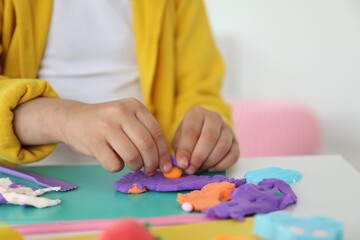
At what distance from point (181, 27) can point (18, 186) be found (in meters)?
0.44

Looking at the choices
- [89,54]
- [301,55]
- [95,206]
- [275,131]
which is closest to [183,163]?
[95,206]

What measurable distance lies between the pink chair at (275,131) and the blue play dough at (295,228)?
1193mm

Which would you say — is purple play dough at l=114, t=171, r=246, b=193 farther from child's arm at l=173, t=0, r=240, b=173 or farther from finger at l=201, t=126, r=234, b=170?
child's arm at l=173, t=0, r=240, b=173

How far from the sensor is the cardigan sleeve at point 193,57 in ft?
2.73

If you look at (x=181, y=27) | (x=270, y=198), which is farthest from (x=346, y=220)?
(x=181, y=27)

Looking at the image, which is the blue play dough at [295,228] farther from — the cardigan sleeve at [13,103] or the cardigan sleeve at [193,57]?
the cardigan sleeve at [193,57]

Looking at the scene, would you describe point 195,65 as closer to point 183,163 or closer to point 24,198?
point 183,163

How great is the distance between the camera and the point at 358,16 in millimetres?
1759

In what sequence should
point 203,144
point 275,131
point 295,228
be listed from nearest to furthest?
point 295,228 < point 203,144 < point 275,131

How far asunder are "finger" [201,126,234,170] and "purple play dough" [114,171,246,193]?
0.17 feet

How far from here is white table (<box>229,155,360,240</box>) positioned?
1.39 feet

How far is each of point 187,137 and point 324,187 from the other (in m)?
0.16

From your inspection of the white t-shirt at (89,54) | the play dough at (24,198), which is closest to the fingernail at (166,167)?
the play dough at (24,198)

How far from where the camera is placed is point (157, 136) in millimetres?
521
